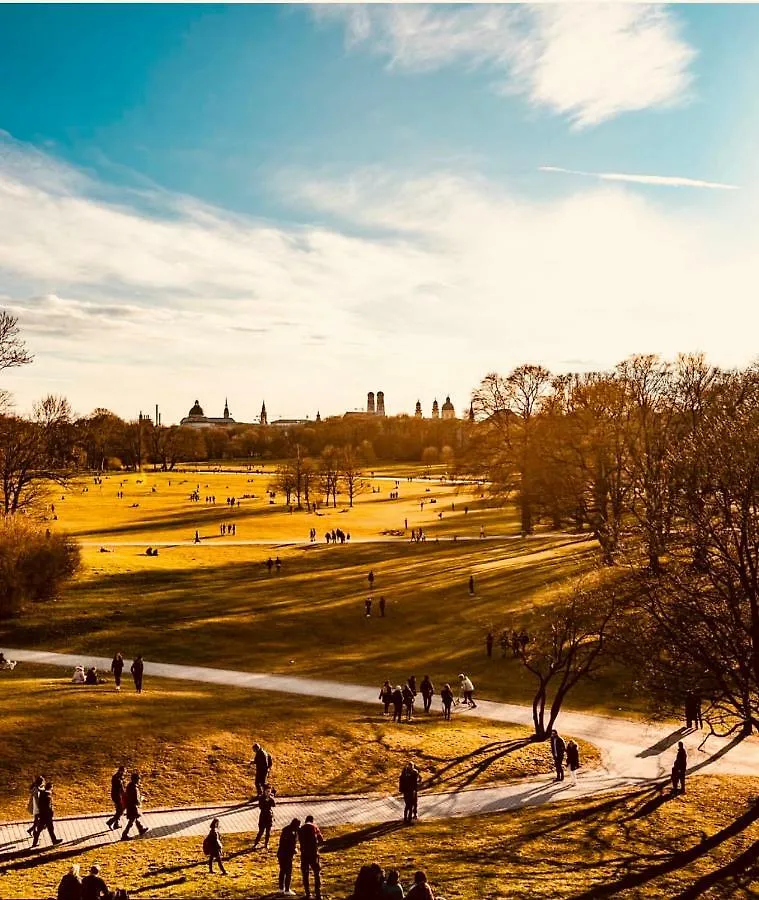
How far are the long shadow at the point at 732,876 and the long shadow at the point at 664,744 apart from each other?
7.52 metres

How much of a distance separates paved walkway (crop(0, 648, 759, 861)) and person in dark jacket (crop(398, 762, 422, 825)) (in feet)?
1.45

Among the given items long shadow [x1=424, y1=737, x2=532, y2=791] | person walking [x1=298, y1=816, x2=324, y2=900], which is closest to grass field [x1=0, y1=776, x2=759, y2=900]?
person walking [x1=298, y1=816, x2=324, y2=900]

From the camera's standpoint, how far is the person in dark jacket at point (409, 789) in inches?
629

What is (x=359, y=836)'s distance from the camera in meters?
15.4

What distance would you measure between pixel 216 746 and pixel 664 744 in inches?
542

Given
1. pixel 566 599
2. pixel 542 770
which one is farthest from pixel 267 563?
pixel 542 770

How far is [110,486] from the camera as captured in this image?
111 metres

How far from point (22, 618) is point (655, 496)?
98.4 ft

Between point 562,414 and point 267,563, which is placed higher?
point 562,414

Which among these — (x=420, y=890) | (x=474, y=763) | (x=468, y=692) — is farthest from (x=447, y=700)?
(x=420, y=890)

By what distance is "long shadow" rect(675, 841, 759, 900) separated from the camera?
13133 millimetres

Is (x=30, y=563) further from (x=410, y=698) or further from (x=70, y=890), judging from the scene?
(x=70, y=890)

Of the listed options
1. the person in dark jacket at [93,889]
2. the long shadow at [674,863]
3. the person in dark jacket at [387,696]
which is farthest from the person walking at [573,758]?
the person in dark jacket at [93,889]

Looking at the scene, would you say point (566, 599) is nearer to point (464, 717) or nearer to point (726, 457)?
point (464, 717)
